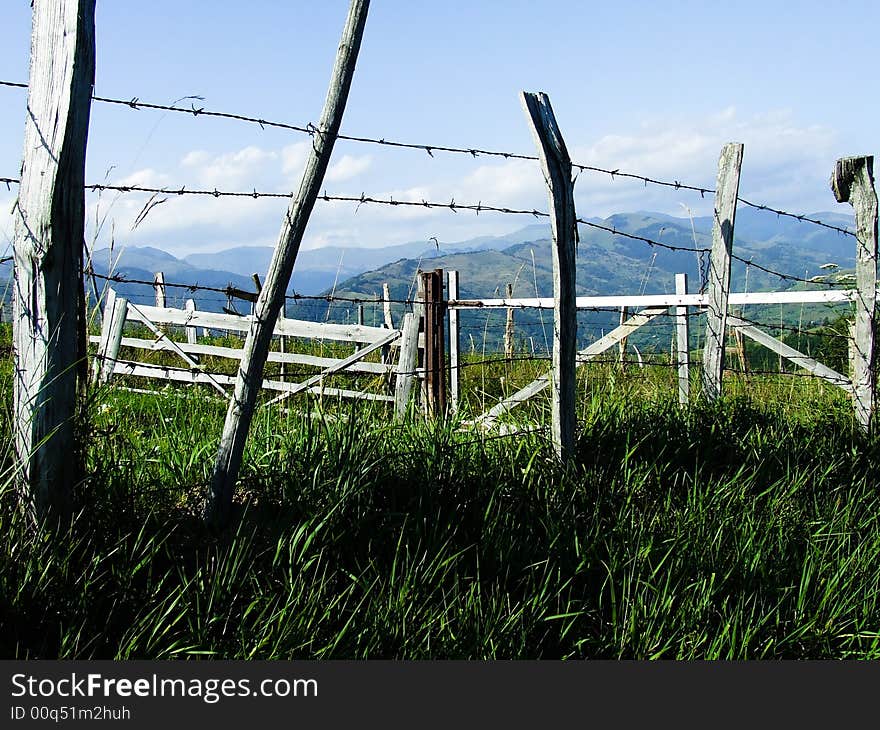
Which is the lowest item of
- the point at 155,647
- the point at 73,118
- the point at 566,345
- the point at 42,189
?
the point at 155,647

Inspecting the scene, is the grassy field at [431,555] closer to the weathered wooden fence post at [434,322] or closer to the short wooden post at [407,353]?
the short wooden post at [407,353]

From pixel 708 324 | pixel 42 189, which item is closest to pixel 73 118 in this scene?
pixel 42 189

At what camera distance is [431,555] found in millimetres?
2896

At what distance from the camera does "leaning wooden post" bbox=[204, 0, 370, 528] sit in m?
3.00

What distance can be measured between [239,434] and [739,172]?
3.75 meters

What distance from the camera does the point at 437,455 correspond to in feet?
11.3

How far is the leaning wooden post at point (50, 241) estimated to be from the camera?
102 inches

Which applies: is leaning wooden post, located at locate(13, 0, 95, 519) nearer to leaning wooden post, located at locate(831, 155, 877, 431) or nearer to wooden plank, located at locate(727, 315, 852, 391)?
leaning wooden post, located at locate(831, 155, 877, 431)

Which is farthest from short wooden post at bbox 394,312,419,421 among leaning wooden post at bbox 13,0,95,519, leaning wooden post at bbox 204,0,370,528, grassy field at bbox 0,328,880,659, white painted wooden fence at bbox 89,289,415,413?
leaning wooden post at bbox 13,0,95,519

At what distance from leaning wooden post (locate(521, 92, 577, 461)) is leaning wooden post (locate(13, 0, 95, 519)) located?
207 centimetres

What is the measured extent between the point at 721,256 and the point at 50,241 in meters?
4.01

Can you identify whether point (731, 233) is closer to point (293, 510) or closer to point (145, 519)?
point (293, 510)

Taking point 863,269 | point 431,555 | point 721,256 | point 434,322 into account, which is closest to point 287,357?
point 434,322

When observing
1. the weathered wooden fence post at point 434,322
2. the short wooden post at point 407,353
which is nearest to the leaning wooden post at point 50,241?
the short wooden post at point 407,353
